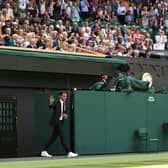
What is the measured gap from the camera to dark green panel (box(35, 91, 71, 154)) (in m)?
19.3

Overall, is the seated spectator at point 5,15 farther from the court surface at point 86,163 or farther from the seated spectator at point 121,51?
the court surface at point 86,163

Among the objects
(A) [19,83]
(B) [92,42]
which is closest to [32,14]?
(B) [92,42]

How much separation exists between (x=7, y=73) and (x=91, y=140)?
341 cm

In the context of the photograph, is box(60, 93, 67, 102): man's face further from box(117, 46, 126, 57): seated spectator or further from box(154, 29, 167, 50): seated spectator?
box(154, 29, 167, 50): seated spectator

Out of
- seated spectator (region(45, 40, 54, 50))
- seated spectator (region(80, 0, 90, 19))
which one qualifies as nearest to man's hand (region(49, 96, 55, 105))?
seated spectator (region(45, 40, 54, 50))

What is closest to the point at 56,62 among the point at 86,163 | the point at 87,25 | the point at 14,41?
the point at 14,41

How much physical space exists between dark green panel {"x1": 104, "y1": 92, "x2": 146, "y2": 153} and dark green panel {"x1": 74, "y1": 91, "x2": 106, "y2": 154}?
243 millimetres

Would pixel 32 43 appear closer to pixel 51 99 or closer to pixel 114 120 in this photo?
pixel 51 99

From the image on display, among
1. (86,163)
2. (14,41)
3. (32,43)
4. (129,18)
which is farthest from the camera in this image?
(129,18)

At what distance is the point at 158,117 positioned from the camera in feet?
70.6

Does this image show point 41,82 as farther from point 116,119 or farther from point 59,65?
point 116,119

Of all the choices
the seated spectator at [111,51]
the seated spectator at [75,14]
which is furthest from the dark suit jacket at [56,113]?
the seated spectator at [75,14]

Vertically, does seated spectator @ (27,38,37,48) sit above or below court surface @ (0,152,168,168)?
above

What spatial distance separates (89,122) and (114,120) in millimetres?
1016
